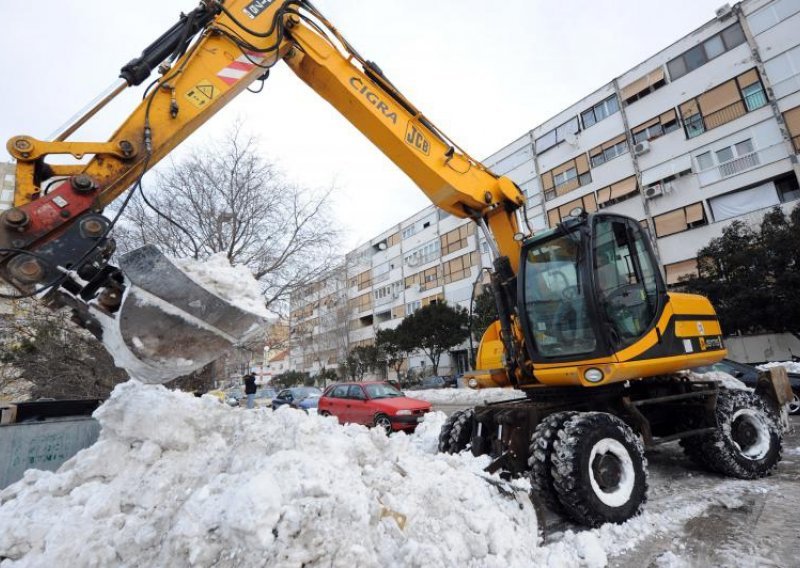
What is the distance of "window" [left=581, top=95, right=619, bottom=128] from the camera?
2550 cm

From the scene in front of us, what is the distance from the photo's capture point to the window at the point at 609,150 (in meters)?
24.8

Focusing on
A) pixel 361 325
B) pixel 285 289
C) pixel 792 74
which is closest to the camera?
pixel 285 289

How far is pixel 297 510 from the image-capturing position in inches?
105

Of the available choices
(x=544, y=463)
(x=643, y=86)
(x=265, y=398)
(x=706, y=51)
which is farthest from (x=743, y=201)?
(x=265, y=398)

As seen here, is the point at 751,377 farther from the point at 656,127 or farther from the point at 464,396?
the point at 656,127

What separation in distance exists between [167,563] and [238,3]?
4.53 m

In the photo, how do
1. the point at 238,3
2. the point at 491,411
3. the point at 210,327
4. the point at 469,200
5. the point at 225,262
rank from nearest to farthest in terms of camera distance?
1. the point at 210,327
2. the point at 225,262
3. the point at 238,3
4. the point at 491,411
5. the point at 469,200

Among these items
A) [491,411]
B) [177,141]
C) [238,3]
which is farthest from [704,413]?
[238,3]

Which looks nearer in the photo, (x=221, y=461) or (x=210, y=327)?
(x=210, y=327)

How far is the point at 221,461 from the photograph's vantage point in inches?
134

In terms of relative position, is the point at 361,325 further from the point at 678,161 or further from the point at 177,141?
the point at 177,141

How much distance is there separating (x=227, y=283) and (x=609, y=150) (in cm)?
2734

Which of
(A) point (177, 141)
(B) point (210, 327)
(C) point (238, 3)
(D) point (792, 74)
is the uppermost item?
(D) point (792, 74)

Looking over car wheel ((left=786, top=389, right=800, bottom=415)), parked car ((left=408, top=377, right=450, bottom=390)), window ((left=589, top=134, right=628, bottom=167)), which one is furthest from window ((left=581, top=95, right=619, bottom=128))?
car wheel ((left=786, top=389, right=800, bottom=415))
